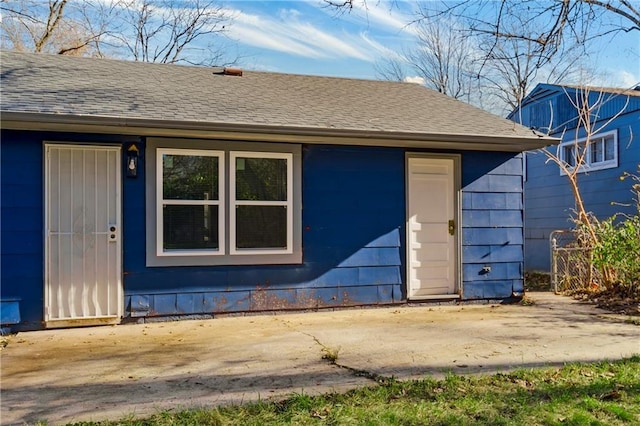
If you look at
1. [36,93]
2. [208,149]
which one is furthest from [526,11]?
[36,93]

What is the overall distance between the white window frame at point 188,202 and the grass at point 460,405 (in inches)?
132

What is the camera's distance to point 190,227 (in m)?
6.52

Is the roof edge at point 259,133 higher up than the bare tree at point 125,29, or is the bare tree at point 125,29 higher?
the bare tree at point 125,29

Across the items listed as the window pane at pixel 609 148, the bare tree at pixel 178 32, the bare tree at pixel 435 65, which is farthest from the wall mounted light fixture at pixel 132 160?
the bare tree at pixel 435 65

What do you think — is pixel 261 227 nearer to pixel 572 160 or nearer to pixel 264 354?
pixel 264 354

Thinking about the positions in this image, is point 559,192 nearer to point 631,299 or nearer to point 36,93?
point 631,299

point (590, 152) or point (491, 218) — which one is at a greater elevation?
point (590, 152)

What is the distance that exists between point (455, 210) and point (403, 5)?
3253 mm

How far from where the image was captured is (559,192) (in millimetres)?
12859

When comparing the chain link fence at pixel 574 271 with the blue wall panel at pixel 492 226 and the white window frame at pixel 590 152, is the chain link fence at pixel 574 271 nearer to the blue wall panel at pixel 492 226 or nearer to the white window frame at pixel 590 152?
the blue wall panel at pixel 492 226

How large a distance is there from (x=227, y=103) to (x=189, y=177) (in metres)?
1.19

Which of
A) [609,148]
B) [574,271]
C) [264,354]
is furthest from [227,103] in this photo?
→ [609,148]

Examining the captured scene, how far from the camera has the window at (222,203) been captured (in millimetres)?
6395

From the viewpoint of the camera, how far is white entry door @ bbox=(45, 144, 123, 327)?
238 inches
